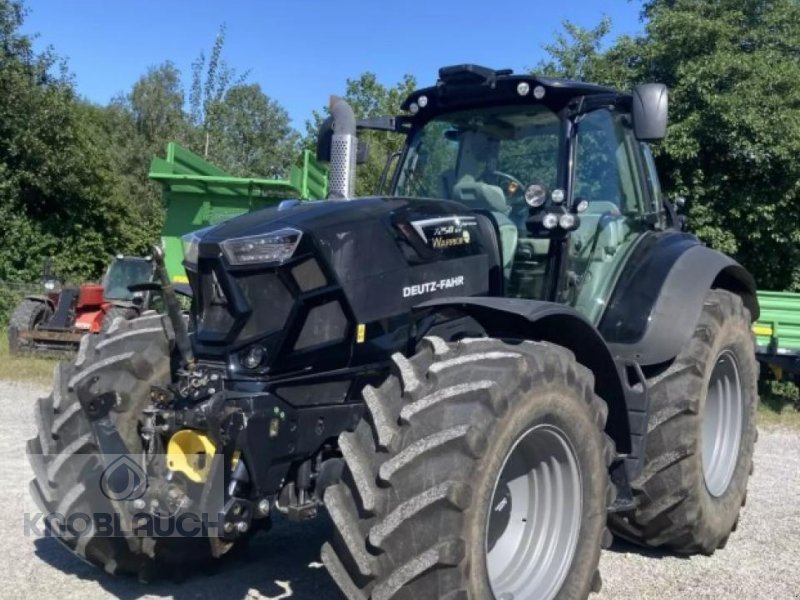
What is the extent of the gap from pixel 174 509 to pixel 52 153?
19307mm

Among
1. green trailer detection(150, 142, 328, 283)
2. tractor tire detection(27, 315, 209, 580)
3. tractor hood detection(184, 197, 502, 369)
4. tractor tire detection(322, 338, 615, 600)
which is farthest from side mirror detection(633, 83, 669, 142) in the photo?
green trailer detection(150, 142, 328, 283)

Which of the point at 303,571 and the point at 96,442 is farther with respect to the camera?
the point at 303,571

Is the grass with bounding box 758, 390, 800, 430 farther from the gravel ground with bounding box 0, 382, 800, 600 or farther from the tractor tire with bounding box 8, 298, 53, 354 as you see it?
the tractor tire with bounding box 8, 298, 53, 354

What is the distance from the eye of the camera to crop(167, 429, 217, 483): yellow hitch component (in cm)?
349

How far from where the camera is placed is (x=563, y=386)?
146 inches

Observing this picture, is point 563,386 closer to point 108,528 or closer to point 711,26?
point 108,528

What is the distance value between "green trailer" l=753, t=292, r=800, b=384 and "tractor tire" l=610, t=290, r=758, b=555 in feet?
18.5

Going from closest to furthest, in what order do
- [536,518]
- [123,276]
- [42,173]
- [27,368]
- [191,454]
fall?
[191,454] → [536,518] → [27,368] → [123,276] → [42,173]

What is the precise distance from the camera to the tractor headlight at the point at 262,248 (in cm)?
364

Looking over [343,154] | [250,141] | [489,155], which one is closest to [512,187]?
[489,155]

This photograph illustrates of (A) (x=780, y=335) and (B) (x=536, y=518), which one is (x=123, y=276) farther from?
(B) (x=536, y=518)

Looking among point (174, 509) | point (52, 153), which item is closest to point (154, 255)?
point (174, 509)

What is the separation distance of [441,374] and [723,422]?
2.88 m

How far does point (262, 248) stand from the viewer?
365cm
